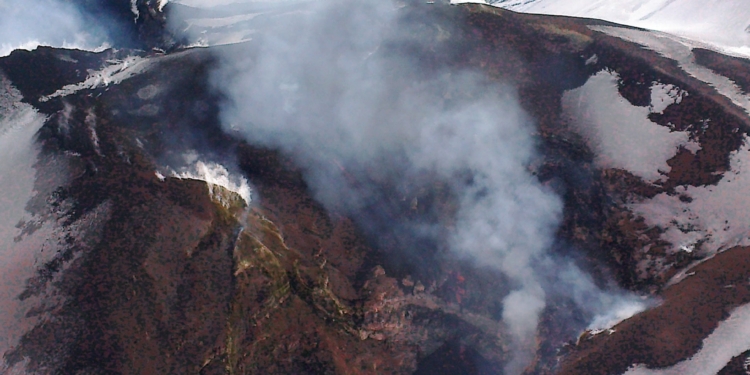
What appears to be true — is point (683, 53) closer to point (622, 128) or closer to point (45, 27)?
point (622, 128)

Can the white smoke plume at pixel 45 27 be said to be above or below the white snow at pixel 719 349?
above

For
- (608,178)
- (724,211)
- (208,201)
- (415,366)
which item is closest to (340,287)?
(415,366)

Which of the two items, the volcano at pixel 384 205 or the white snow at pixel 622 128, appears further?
the white snow at pixel 622 128

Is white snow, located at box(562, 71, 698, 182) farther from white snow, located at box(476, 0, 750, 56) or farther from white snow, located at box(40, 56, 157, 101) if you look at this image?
white snow, located at box(40, 56, 157, 101)

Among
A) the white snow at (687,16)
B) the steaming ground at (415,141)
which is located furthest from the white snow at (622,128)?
the white snow at (687,16)

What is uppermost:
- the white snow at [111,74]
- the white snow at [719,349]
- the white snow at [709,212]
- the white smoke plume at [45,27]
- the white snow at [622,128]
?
the white smoke plume at [45,27]

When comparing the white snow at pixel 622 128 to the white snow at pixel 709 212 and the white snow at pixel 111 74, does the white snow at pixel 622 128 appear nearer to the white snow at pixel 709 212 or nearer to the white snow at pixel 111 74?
the white snow at pixel 709 212
